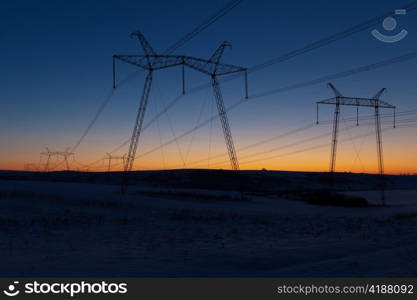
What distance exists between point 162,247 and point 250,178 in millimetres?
124654

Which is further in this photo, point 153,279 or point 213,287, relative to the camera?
point 153,279

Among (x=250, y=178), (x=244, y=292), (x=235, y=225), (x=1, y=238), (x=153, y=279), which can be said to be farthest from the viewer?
(x=250, y=178)

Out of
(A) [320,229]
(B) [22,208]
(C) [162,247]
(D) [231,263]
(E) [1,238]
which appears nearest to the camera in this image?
(D) [231,263]

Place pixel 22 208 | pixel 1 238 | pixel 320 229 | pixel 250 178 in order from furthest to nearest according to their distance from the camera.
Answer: pixel 250 178, pixel 22 208, pixel 320 229, pixel 1 238

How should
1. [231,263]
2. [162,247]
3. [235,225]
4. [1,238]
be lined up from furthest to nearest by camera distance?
1. [235,225]
2. [1,238]
3. [162,247]
4. [231,263]

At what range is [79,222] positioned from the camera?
30.0 m

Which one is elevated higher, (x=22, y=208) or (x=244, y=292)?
(x=22, y=208)

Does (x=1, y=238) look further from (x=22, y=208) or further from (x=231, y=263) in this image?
(x=22, y=208)

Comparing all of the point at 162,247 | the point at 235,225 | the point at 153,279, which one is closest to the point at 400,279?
the point at 153,279

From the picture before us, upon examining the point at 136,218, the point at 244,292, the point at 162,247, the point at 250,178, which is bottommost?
the point at 244,292

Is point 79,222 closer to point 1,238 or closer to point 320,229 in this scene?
point 1,238

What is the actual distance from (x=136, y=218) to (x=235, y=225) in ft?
25.4

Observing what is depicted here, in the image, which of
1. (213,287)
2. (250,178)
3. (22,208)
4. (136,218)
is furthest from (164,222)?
(250,178)

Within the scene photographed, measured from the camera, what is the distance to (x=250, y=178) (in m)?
144
